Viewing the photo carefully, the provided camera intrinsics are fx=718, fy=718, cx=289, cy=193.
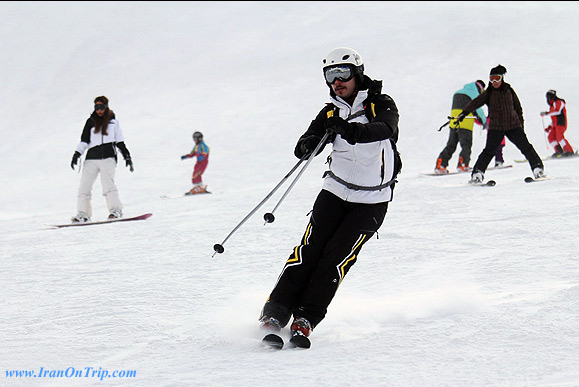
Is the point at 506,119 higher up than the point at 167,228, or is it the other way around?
the point at 506,119

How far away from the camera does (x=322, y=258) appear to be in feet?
12.7

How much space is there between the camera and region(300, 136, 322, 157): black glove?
3977mm

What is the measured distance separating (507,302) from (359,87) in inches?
58.4

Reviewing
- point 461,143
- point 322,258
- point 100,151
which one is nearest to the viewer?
point 322,258

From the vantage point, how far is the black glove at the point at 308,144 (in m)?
→ 3.98

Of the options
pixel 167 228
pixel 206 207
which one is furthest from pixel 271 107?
pixel 167 228

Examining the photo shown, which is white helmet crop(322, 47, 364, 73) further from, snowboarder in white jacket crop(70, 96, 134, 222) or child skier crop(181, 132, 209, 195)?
child skier crop(181, 132, 209, 195)

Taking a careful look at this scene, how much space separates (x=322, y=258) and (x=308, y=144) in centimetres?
64

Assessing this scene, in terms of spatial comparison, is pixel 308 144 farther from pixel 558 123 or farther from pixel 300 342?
pixel 558 123

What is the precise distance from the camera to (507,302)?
161 inches

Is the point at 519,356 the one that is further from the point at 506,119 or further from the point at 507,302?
the point at 506,119

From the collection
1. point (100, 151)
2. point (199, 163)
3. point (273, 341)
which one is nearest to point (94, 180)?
point (100, 151)

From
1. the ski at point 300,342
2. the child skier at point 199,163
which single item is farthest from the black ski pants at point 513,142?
the ski at point 300,342

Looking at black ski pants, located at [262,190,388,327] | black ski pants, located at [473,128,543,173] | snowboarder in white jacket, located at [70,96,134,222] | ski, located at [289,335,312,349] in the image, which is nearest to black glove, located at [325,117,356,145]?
black ski pants, located at [262,190,388,327]
